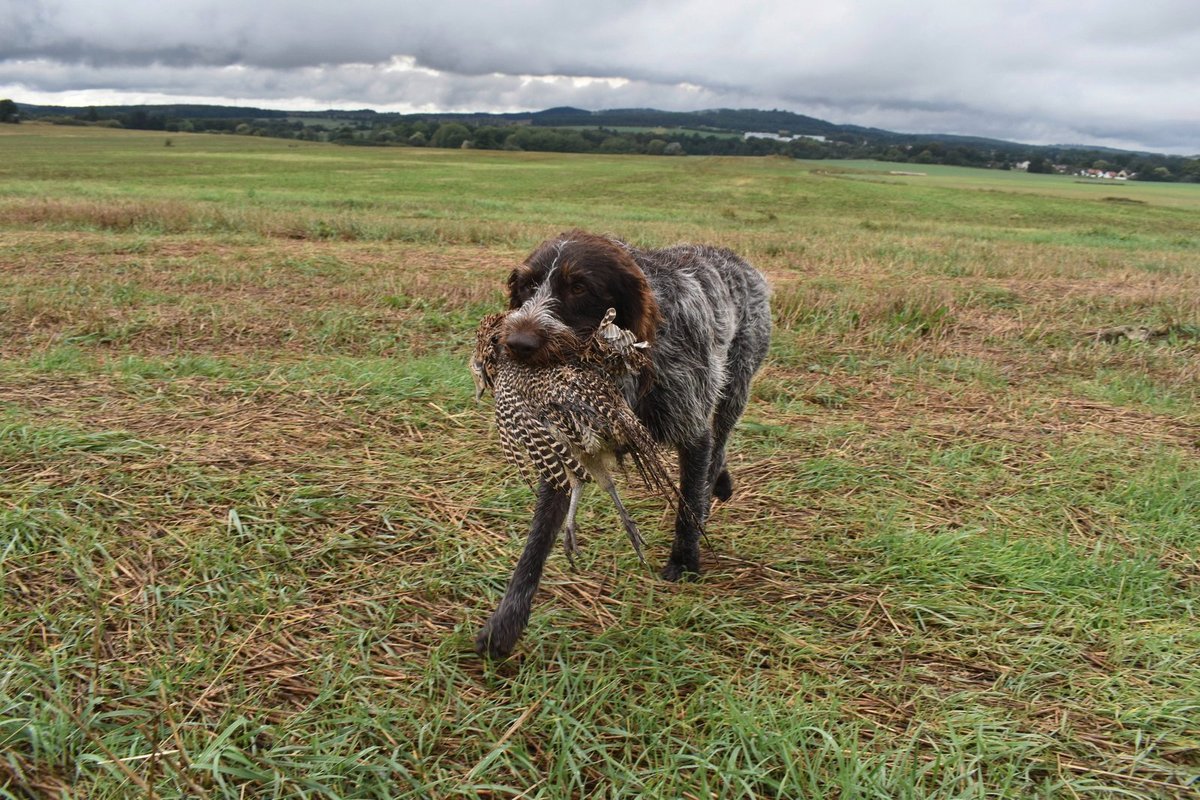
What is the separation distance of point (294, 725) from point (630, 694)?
1231 mm

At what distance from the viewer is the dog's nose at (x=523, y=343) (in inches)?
114

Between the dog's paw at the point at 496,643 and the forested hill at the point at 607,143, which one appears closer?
the dog's paw at the point at 496,643

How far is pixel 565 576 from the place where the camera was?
3945 millimetres

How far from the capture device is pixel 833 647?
3.42 meters

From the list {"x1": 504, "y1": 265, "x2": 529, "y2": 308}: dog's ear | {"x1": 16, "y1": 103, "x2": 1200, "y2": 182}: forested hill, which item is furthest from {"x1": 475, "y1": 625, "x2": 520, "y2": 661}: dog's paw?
{"x1": 16, "y1": 103, "x2": 1200, "y2": 182}: forested hill

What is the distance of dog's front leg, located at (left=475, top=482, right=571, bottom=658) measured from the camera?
125 inches

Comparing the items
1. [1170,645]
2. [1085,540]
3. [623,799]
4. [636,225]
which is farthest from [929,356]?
[636,225]

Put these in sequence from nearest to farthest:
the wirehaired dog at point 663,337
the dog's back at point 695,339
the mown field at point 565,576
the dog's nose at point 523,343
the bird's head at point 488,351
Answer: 1. the mown field at point 565,576
2. the dog's nose at point 523,343
3. the wirehaired dog at point 663,337
4. the bird's head at point 488,351
5. the dog's back at point 695,339

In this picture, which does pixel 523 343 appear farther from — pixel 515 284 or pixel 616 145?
pixel 616 145

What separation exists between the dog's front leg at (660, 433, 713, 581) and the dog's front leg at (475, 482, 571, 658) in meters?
0.95

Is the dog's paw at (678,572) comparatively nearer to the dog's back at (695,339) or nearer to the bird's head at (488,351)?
the dog's back at (695,339)

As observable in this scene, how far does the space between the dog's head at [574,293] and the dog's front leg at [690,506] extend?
3.32 ft

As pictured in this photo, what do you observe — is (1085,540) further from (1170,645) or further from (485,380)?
(485,380)

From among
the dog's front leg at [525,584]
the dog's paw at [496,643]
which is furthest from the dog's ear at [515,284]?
the dog's paw at [496,643]
